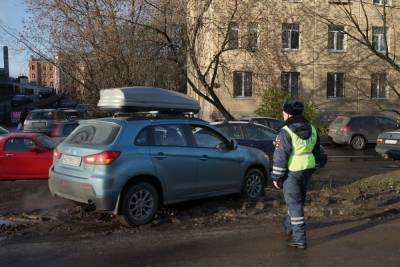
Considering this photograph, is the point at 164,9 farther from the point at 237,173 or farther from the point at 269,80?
the point at 237,173

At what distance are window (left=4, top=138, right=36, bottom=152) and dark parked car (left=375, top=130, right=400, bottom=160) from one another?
10423mm

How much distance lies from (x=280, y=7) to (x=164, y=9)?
6.49m

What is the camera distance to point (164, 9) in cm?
2172

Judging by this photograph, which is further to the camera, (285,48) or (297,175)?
(285,48)

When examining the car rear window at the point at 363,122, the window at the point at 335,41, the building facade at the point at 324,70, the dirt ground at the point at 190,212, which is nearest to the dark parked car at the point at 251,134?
the dirt ground at the point at 190,212

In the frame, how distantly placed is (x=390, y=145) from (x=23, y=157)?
35.1 feet

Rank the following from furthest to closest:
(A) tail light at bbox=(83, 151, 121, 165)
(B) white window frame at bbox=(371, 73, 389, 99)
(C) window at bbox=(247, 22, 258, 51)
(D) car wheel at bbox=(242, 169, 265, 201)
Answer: (B) white window frame at bbox=(371, 73, 389, 99), (C) window at bbox=(247, 22, 258, 51), (D) car wheel at bbox=(242, 169, 265, 201), (A) tail light at bbox=(83, 151, 121, 165)

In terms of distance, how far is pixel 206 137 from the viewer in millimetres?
8922

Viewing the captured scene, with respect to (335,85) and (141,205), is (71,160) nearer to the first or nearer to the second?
(141,205)

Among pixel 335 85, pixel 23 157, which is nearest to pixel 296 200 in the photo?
pixel 23 157

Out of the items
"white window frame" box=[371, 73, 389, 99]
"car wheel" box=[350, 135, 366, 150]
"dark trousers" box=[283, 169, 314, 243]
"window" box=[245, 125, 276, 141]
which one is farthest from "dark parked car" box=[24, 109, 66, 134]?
"white window frame" box=[371, 73, 389, 99]

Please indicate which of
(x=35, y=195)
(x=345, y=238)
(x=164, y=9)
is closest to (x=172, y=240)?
(x=345, y=238)

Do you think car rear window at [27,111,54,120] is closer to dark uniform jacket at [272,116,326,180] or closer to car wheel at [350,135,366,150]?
car wheel at [350,135,366,150]

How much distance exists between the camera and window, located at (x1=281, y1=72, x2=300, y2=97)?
112 feet
